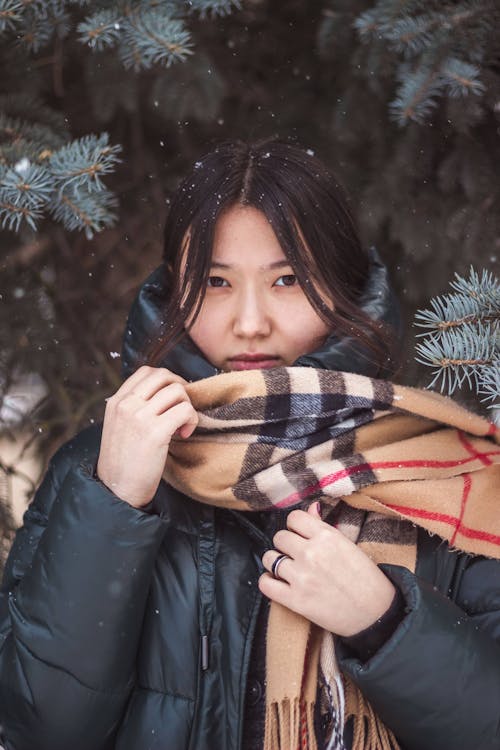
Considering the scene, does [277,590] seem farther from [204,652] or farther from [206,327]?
[206,327]

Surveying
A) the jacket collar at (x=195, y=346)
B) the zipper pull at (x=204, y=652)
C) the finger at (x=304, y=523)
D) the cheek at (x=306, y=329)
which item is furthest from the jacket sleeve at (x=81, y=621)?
the cheek at (x=306, y=329)

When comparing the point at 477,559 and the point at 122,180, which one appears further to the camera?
the point at 122,180

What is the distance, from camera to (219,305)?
1741 millimetres

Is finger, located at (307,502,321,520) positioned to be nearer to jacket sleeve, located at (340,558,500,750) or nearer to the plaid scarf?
the plaid scarf

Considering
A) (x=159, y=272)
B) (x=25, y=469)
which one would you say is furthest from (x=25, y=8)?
(x=25, y=469)

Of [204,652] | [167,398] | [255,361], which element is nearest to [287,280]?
[255,361]

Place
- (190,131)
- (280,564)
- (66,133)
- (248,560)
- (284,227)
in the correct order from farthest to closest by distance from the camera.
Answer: (190,131) < (66,133) < (284,227) < (248,560) < (280,564)

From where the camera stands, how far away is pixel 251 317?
1.67m

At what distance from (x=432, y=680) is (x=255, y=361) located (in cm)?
71

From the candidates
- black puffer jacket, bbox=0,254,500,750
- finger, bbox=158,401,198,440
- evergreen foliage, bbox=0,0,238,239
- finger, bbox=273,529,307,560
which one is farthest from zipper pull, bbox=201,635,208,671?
evergreen foliage, bbox=0,0,238,239

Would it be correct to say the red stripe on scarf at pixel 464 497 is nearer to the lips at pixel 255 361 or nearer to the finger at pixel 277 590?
the finger at pixel 277 590

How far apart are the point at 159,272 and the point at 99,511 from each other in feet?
2.27

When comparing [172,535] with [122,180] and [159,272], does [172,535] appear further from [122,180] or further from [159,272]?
[122,180]

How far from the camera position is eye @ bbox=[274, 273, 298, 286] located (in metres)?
1.73
